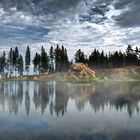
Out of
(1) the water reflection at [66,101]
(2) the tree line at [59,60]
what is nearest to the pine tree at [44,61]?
(2) the tree line at [59,60]

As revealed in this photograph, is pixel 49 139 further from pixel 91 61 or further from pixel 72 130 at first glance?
pixel 91 61

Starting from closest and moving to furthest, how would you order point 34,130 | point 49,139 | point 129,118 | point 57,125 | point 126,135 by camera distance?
point 49,139 → point 126,135 → point 34,130 → point 57,125 → point 129,118

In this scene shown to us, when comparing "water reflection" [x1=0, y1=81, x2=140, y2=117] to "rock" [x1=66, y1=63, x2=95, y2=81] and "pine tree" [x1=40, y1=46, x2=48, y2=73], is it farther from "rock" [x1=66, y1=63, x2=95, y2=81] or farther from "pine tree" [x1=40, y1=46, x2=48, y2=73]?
"pine tree" [x1=40, y1=46, x2=48, y2=73]

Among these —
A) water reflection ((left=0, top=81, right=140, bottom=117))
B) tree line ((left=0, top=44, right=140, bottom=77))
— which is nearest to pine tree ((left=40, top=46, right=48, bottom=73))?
tree line ((left=0, top=44, right=140, bottom=77))

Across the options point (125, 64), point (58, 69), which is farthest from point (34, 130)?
point (125, 64)

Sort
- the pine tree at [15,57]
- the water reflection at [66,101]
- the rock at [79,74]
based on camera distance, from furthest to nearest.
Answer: the pine tree at [15,57] → the rock at [79,74] → the water reflection at [66,101]

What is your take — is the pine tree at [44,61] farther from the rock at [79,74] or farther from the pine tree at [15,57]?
Result: the rock at [79,74]

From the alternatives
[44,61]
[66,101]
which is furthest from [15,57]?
[66,101]

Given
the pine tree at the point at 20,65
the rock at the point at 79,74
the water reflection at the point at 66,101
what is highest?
the pine tree at the point at 20,65

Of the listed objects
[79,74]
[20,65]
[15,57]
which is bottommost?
[79,74]

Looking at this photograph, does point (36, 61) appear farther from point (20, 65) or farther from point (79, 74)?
point (79, 74)

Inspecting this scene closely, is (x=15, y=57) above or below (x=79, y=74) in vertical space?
above

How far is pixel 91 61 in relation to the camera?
492 feet

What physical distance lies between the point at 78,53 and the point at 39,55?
1045 inches
